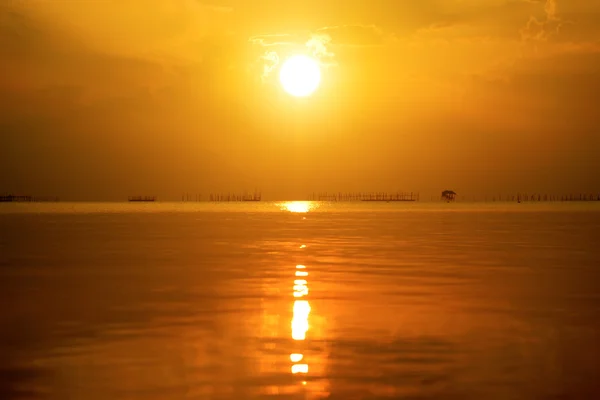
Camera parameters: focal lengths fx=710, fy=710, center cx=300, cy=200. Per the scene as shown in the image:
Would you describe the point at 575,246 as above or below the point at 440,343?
above

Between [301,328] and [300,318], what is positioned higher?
[300,318]

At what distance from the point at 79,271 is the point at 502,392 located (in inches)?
1039

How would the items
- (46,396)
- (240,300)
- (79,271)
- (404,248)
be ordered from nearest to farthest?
(46,396), (240,300), (79,271), (404,248)

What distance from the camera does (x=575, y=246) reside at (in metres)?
50.6

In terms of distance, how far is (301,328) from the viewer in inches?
781

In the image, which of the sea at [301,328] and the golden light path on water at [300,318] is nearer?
the sea at [301,328]

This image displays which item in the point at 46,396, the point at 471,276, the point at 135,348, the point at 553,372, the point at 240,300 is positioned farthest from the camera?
the point at 471,276

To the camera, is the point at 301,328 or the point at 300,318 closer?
the point at 301,328

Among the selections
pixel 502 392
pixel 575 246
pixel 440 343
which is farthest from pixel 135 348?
pixel 575 246

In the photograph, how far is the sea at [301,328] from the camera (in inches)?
549

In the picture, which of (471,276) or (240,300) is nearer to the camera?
(240,300)

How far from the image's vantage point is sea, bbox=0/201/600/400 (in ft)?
45.8

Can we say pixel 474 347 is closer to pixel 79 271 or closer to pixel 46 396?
pixel 46 396

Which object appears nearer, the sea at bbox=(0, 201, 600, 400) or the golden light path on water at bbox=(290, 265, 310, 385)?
the sea at bbox=(0, 201, 600, 400)
